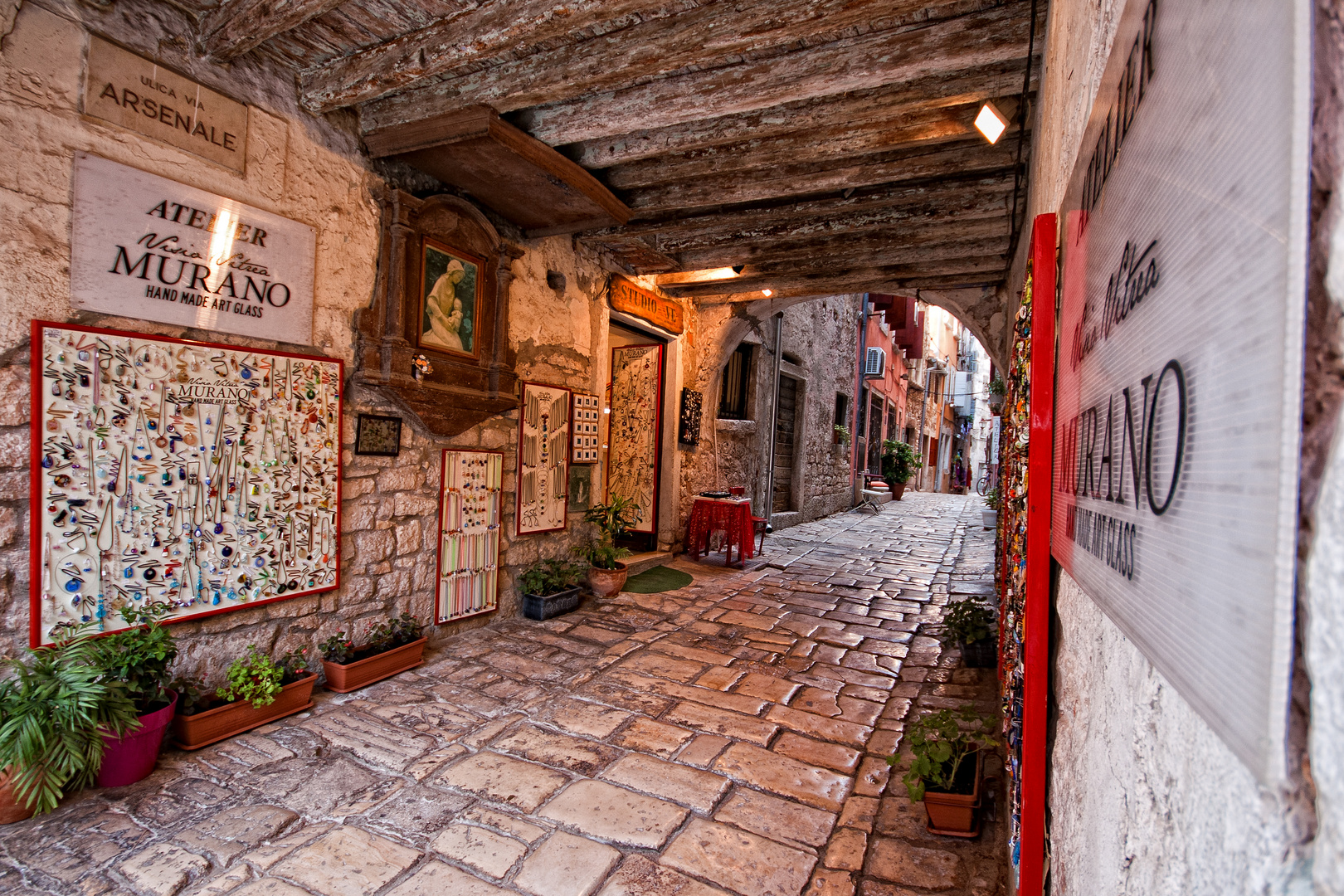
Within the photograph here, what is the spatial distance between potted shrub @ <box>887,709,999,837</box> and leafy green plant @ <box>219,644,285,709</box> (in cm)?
275

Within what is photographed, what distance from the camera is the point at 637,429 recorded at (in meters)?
7.08

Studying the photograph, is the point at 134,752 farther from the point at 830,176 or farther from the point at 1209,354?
the point at 830,176

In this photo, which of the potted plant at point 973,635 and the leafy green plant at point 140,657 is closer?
the leafy green plant at point 140,657

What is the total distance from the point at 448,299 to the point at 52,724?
2.77m

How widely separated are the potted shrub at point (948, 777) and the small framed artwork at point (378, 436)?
3.08 m

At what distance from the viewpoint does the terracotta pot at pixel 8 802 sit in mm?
2174

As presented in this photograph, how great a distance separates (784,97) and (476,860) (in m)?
3.29

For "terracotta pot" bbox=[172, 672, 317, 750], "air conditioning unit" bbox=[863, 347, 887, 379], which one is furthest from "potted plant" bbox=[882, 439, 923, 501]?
"terracotta pot" bbox=[172, 672, 317, 750]

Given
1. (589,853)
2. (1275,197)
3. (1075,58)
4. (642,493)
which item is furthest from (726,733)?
(642,493)

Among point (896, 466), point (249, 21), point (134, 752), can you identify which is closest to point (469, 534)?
point (134, 752)

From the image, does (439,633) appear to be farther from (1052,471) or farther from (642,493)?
(1052,471)

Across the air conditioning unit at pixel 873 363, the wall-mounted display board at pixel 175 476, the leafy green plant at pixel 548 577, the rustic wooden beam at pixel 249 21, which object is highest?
the air conditioning unit at pixel 873 363

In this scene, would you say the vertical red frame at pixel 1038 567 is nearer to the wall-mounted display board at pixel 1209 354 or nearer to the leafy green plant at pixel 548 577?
the wall-mounted display board at pixel 1209 354

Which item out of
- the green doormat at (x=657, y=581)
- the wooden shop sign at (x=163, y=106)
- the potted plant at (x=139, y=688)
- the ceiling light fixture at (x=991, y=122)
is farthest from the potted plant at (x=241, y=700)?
the ceiling light fixture at (x=991, y=122)
